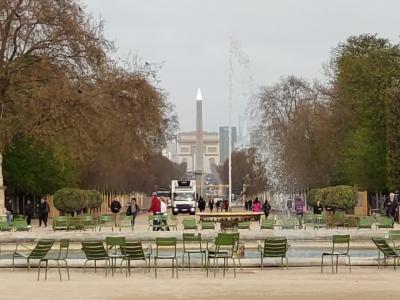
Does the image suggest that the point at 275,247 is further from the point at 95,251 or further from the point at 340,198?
the point at 340,198

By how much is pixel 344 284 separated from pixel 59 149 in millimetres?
30974

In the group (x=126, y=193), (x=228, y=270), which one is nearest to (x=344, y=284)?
(x=228, y=270)

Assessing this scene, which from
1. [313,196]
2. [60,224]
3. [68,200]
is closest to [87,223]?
[60,224]

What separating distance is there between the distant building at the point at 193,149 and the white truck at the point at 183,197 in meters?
103

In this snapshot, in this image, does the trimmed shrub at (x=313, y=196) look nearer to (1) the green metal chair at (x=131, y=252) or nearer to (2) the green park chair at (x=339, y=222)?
(2) the green park chair at (x=339, y=222)

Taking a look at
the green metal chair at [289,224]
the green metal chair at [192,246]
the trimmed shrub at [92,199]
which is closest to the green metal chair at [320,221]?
the green metal chair at [289,224]

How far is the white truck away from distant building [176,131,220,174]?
103 metres

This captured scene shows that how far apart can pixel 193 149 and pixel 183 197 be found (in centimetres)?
10889

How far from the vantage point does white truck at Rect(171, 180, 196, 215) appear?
71.1 meters

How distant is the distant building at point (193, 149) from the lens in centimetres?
17888

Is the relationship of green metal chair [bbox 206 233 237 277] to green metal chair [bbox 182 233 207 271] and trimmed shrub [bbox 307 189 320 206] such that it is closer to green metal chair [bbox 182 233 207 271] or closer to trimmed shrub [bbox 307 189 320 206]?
green metal chair [bbox 182 233 207 271]

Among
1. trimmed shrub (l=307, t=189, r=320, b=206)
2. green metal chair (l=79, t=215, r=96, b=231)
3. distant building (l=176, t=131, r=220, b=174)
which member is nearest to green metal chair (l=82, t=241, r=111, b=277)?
green metal chair (l=79, t=215, r=96, b=231)

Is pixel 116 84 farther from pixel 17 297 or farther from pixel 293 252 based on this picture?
pixel 17 297

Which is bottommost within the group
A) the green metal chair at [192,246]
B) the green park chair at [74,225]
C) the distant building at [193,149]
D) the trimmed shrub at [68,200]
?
the green metal chair at [192,246]
